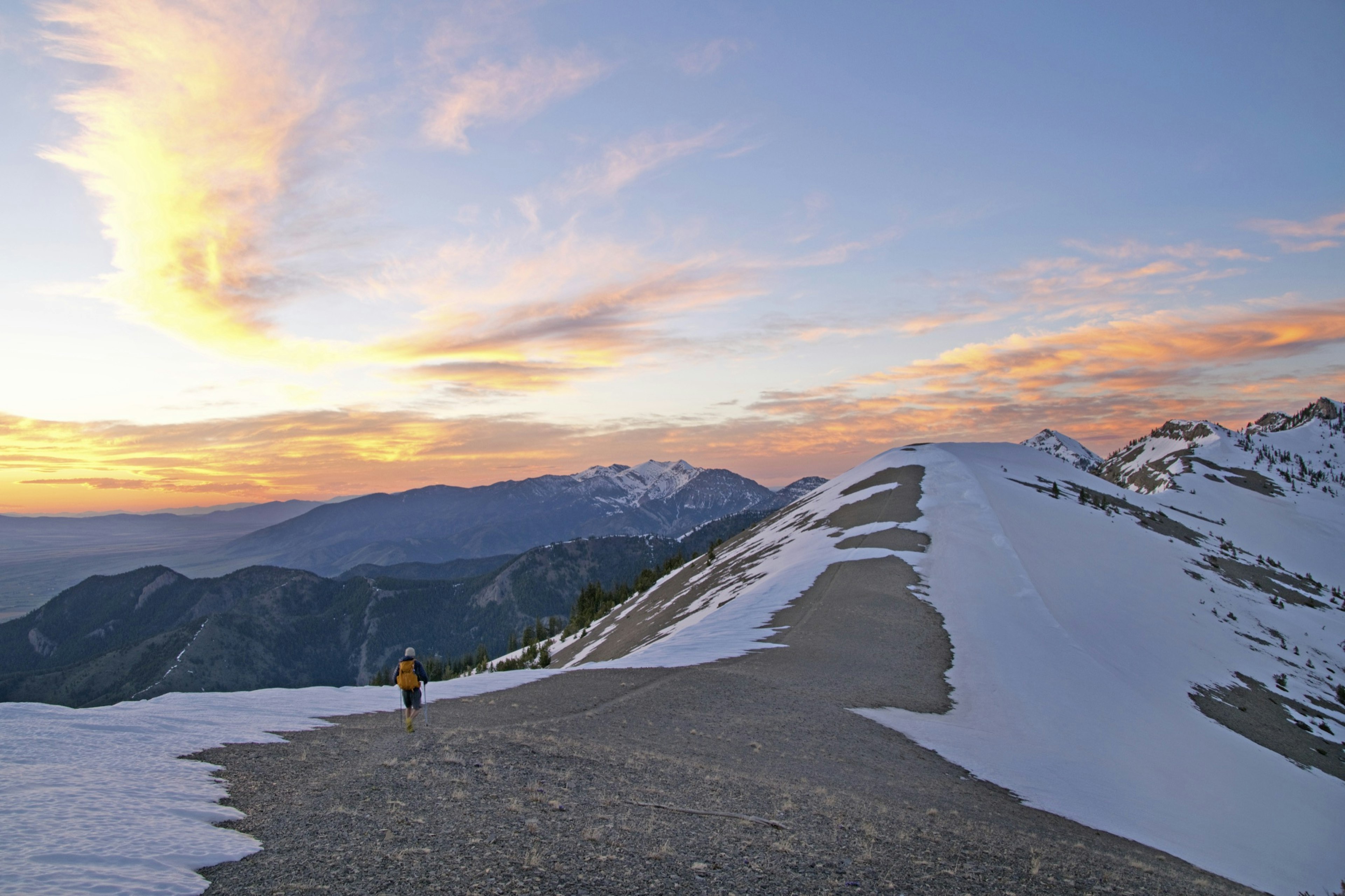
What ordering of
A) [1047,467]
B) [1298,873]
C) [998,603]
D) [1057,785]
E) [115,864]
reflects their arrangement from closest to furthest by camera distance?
[115,864]
[1298,873]
[1057,785]
[998,603]
[1047,467]

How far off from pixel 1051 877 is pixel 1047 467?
114974mm

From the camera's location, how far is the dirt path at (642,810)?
37.5ft

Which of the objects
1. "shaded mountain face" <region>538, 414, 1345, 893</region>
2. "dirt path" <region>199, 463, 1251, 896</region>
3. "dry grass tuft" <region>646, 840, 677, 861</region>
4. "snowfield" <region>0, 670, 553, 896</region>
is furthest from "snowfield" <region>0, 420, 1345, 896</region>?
"dry grass tuft" <region>646, 840, 677, 861</region>

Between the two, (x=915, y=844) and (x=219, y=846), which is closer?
(x=219, y=846)

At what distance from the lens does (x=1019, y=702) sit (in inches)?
1280

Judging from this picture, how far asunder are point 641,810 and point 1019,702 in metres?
25.1

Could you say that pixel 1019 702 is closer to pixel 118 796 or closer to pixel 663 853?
pixel 663 853

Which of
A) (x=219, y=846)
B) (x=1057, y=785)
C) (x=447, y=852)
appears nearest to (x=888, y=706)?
(x=1057, y=785)

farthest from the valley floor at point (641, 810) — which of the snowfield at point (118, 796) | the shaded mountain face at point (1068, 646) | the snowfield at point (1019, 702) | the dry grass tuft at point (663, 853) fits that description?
the shaded mountain face at point (1068, 646)

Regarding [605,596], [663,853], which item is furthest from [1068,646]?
[605,596]

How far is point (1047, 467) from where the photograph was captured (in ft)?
377

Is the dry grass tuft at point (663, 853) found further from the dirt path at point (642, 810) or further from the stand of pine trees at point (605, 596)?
the stand of pine trees at point (605, 596)

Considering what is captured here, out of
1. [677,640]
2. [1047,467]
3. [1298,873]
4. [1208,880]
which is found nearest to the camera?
[1208,880]

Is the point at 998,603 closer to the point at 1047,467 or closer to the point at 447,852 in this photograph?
the point at 447,852
